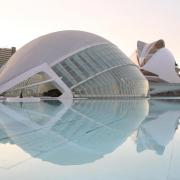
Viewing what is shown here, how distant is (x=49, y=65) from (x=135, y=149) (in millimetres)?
23100

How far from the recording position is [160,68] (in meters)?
62.7

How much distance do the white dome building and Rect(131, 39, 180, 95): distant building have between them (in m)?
27.7

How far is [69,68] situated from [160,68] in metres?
36.5

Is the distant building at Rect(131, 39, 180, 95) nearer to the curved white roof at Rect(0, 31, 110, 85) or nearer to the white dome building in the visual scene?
the white dome building

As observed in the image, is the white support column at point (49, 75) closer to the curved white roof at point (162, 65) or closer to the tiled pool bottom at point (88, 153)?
the tiled pool bottom at point (88, 153)

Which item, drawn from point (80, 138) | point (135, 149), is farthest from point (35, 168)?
point (80, 138)

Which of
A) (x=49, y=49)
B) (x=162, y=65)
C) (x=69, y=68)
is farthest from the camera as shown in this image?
(x=162, y=65)

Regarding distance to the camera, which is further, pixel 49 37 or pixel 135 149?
pixel 49 37

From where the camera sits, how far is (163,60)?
62.9 m

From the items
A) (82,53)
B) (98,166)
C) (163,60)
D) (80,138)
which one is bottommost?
(163,60)

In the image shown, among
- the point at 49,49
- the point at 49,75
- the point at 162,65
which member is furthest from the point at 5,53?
the point at 49,75

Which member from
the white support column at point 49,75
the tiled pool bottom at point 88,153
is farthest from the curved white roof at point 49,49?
the tiled pool bottom at point 88,153

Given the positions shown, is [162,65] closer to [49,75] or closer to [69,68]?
[69,68]

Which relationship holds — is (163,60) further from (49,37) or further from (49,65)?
(49,65)
